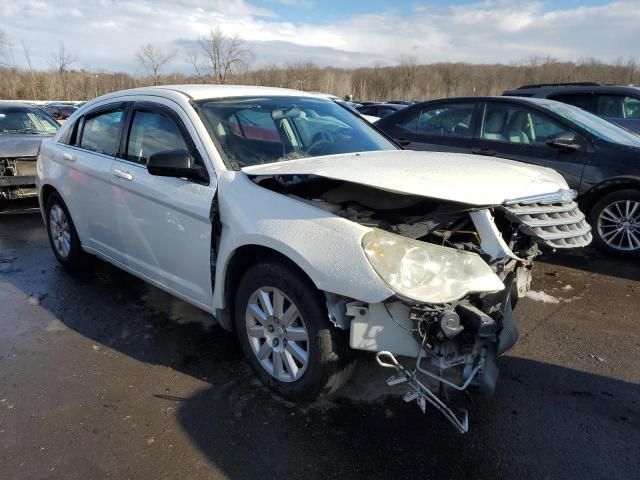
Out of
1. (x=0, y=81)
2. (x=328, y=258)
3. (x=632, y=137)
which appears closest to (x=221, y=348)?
(x=328, y=258)

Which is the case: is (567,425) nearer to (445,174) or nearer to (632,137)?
(445,174)

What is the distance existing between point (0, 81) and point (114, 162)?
48311 millimetres

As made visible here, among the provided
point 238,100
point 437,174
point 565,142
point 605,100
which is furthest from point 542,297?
point 605,100

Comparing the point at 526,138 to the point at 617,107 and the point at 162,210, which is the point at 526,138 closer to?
the point at 617,107

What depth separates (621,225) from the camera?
538 centimetres

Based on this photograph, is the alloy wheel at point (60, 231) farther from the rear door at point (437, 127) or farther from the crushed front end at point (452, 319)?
the rear door at point (437, 127)

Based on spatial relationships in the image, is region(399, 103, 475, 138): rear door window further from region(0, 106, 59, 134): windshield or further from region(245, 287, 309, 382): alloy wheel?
region(0, 106, 59, 134): windshield

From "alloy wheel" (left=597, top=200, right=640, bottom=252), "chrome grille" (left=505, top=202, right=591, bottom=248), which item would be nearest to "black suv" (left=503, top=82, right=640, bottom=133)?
"alloy wheel" (left=597, top=200, right=640, bottom=252)

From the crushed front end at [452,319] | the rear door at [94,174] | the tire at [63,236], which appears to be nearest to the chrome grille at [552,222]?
the crushed front end at [452,319]

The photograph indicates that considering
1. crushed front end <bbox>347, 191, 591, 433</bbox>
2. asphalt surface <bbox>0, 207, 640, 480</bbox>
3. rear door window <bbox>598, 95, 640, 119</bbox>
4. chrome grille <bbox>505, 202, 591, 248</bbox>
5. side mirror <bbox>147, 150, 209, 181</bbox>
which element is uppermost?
rear door window <bbox>598, 95, 640, 119</bbox>

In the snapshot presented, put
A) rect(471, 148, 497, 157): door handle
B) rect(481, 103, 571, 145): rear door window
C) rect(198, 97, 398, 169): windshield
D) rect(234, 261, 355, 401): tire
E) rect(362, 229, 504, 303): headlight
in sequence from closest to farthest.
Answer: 1. rect(362, 229, 504, 303): headlight
2. rect(234, 261, 355, 401): tire
3. rect(198, 97, 398, 169): windshield
4. rect(481, 103, 571, 145): rear door window
5. rect(471, 148, 497, 157): door handle

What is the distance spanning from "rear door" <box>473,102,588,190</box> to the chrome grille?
8.94ft

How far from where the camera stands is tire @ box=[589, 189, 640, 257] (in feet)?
17.4

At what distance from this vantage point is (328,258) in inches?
97.9
